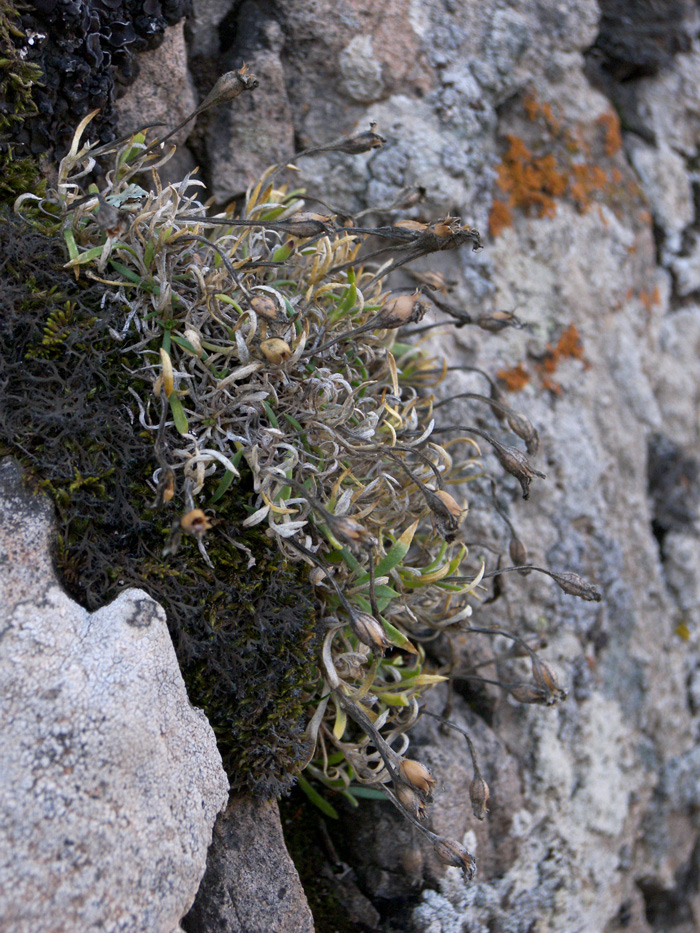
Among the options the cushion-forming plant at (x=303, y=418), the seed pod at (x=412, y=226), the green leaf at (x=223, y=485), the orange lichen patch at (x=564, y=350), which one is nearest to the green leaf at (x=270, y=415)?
the cushion-forming plant at (x=303, y=418)

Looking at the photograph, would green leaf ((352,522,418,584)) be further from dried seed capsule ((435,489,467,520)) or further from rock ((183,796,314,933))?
rock ((183,796,314,933))

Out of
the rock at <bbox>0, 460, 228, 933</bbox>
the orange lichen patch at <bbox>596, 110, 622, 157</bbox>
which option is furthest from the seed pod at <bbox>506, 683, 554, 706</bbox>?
the orange lichen patch at <bbox>596, 110, 622, 157</bbox>

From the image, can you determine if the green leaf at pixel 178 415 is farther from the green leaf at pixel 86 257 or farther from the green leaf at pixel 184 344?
the green leaf at pixel 86 257

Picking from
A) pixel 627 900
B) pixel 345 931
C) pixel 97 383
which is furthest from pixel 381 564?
pixel 627 900

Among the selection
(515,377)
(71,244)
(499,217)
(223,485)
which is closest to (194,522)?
(223,485)

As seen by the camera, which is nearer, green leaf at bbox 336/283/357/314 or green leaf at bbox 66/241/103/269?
green leaf at bbox 66/241/103/269

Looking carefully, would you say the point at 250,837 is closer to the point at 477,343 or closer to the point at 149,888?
the point at 149,888
